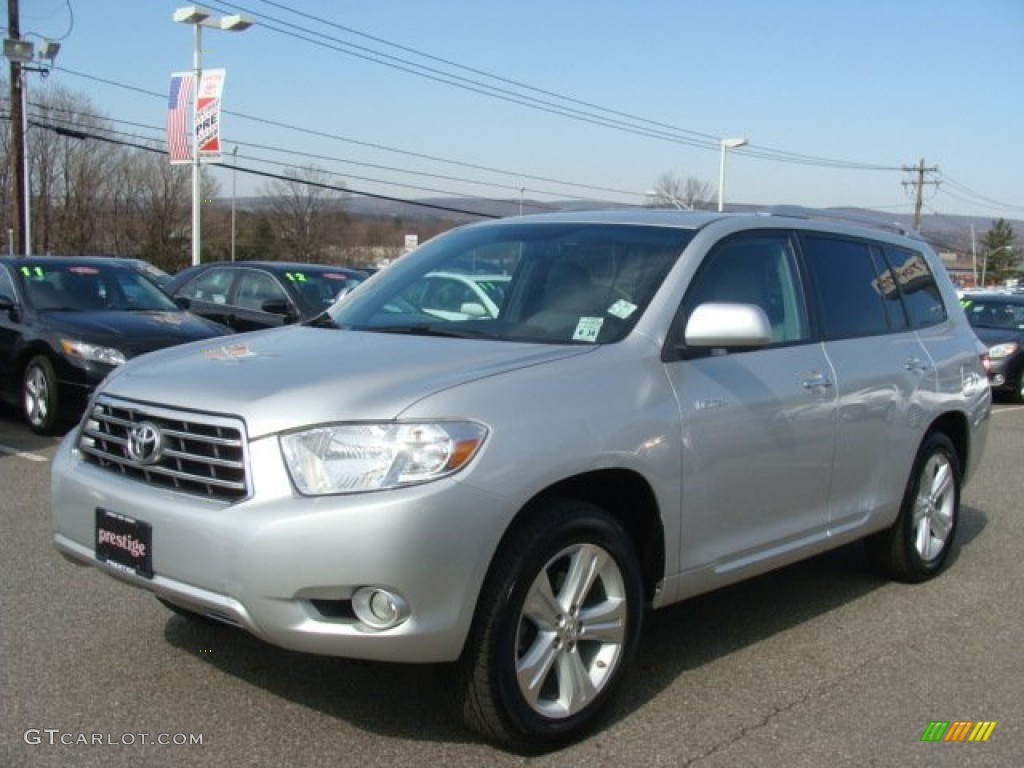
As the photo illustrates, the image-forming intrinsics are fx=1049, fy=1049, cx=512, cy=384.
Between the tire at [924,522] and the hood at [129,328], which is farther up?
the hood at [129,328]

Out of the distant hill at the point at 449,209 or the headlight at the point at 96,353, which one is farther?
the distant hill at the point at 449,209

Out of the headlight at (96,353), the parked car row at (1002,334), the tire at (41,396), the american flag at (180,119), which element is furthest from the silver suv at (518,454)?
the american flag at (180,119)

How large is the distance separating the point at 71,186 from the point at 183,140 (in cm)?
5046

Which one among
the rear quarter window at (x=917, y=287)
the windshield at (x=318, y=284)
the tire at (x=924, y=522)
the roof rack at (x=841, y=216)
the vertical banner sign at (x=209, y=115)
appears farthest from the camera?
the vertical banner sign at (x=209, y=115)

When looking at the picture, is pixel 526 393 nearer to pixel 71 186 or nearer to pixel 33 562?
pixel 33 562

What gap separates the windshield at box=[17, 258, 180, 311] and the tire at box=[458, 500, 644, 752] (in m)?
7.35

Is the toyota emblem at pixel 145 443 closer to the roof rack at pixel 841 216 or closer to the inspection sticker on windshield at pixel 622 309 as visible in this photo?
the inspection sticker on windshield at pixel 622 309

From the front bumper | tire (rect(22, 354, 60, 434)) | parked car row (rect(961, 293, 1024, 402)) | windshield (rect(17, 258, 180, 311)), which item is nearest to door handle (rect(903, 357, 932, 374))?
the front bumper

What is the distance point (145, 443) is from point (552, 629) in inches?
55.5

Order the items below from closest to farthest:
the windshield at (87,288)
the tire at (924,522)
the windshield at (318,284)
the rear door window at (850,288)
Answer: the rear door window at (850,288)
the tire at (924,522)
the windshield at (87,288)
the windshield at (318,284)

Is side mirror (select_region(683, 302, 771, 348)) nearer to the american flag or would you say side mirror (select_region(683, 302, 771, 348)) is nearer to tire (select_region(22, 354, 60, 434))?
tire (select_region(22, 354, 60, 434))

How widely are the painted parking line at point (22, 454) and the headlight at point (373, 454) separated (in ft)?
18.2

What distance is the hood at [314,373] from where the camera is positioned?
3070 mm

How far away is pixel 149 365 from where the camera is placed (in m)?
3.70
